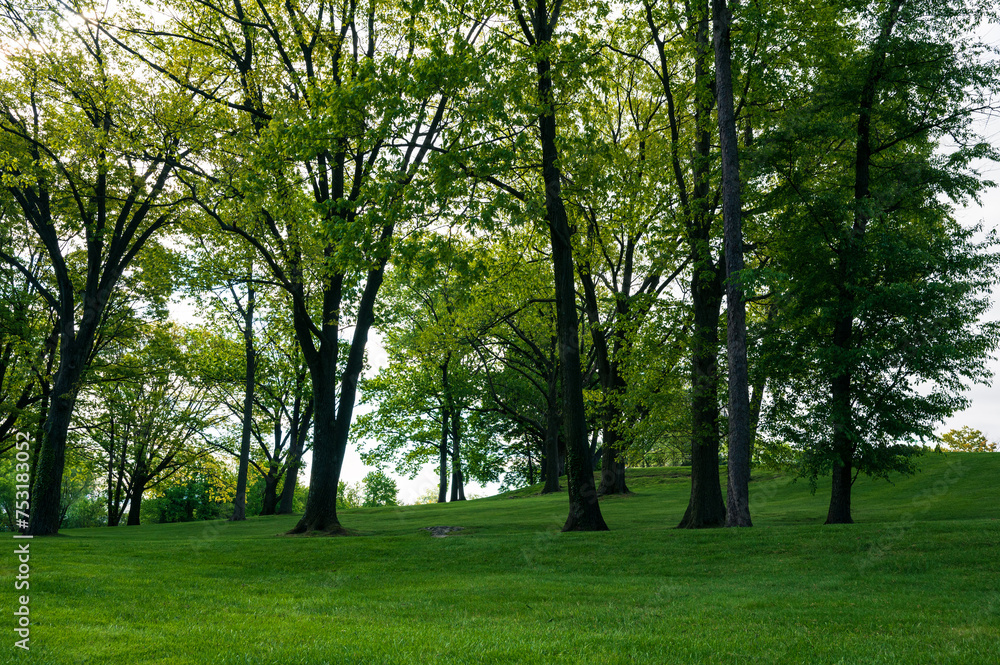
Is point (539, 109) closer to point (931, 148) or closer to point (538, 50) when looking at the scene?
point (538, 50)

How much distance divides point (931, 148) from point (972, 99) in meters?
2.48

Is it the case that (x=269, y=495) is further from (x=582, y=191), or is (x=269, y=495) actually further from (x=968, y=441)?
(x=968, y=441)

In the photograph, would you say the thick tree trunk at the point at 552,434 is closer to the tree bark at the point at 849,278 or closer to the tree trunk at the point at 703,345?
the tree trunk at the point at 703,345

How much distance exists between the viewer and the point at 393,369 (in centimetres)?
4412

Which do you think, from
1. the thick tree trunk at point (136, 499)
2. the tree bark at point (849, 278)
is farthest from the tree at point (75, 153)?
the thick tree trunk at point (136, 499)

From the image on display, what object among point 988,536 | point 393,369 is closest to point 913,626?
point 988,536

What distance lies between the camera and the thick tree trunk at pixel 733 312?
50.4 ft

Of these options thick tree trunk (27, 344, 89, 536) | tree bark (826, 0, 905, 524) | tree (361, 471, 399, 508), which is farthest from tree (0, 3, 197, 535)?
tree (361, 471, 399, 508)

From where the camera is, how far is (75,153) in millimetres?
21391

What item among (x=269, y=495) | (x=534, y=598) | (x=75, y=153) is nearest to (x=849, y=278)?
(x=534, y=598)

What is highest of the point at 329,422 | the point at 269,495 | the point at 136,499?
the point at 329,422

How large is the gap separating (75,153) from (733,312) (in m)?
20.9

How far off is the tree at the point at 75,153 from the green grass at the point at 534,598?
6.50m

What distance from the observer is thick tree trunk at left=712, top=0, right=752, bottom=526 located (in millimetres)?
15367
